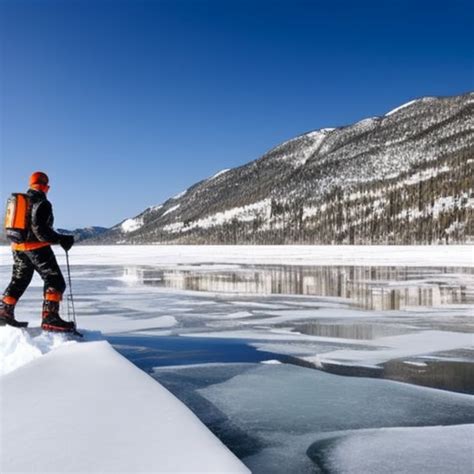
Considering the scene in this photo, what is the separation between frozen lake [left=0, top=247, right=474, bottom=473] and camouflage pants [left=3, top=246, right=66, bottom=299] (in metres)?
0.75

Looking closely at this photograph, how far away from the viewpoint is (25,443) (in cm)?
246

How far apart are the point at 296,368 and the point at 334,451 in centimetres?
211

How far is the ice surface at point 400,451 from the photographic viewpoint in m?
2.82

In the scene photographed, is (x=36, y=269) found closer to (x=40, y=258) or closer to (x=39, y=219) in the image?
(x=40, y=258)

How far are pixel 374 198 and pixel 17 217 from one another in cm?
12532

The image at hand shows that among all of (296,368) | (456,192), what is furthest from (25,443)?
(456,192)

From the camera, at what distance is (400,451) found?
120 inches

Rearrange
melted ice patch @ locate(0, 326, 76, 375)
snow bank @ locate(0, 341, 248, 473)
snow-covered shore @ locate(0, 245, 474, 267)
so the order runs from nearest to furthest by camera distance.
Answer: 1. snow bank @ locate(0, 341, 248, 473)
2. melted ice patch @ locate(0, 326, 76, 375)
3. snow-covered shore @ locate(0, 245, 474, 267)

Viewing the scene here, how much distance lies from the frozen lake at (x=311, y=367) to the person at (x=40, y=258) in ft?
1.96

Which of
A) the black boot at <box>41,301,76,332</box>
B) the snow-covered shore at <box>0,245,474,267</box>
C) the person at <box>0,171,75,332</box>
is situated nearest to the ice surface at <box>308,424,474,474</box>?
the black boot at <box>41,301,76,332</box>

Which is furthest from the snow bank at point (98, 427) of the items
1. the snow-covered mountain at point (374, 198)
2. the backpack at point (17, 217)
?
the snow-covered mountain at point (374, 198)

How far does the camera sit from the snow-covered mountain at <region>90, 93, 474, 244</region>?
348 feet

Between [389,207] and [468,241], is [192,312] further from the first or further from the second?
[389,207]

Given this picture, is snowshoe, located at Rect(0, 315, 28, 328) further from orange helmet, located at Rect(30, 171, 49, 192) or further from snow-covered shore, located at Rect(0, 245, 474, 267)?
snow-covered shore, located at Rect(0, 245, 474, 267)
